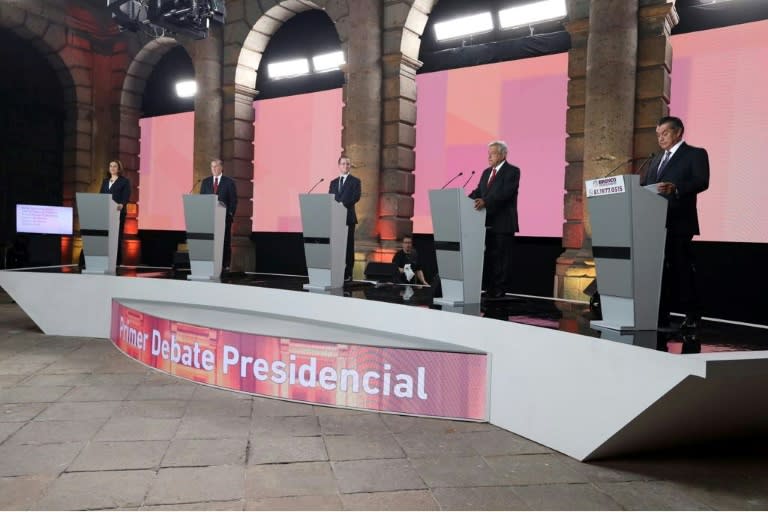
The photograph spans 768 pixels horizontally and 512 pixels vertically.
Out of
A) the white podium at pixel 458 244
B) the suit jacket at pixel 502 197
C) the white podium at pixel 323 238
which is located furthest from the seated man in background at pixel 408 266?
the white podium at pixel 458 244

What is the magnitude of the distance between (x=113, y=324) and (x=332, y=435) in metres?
3.66

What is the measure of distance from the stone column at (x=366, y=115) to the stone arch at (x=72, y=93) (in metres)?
7.12

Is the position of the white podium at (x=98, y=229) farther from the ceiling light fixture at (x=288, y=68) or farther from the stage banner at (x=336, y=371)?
the ceiling light fixture at (x=288, y=68)

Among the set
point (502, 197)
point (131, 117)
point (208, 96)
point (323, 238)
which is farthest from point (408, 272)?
point (131, 117)

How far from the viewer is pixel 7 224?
1210 cm

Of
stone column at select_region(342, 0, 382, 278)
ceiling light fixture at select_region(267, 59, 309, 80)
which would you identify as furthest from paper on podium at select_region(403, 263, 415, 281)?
ceiling light fixture at select_region(267, 59, 309, 80)

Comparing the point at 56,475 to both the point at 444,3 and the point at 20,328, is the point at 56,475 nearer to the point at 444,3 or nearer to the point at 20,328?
the point at 20,328

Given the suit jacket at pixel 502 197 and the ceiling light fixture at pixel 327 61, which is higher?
the ceiling light fixture at pixel 327 61

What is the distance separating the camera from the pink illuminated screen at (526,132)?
6359mm

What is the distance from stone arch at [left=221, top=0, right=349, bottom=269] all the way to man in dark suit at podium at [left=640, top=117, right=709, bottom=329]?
26.9 ft

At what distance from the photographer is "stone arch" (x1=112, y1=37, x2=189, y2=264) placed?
41.9 feet

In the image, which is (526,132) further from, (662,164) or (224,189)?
(662,164)

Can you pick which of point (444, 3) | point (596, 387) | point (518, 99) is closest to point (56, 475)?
point (596, 387)

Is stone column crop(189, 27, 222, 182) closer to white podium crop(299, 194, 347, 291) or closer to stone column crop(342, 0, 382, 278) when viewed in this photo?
stone column crop(342, 0, 382, 278)
